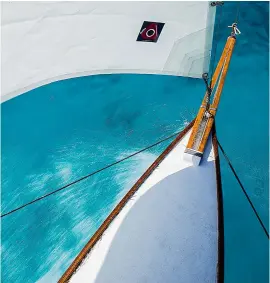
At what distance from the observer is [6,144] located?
2.93 metres

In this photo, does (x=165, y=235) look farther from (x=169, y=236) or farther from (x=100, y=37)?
(x=100, y=37)

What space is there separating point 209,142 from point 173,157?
32 cm

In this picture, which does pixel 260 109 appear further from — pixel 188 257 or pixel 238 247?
pixel 188 257

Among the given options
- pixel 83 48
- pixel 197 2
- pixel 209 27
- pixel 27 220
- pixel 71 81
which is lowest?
pixel 27 220

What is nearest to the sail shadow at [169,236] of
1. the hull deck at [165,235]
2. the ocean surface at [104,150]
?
the hull deck at [165,235]

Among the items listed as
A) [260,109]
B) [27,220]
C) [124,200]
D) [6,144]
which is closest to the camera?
[124,200]

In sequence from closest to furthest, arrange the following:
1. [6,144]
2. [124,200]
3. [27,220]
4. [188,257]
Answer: [188,257]
[124,200]
[27,220]
[6,144]

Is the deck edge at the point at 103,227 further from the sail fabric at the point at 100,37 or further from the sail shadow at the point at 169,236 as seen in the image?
the sail fabric at the point at 100,37

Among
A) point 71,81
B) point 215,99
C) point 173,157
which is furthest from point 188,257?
point 71,81

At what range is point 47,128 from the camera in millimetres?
3025

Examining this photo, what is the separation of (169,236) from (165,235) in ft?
0.09

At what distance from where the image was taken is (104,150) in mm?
2850

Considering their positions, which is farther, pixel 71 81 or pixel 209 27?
pixel 71 81

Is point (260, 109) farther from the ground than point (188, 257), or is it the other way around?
point (260, 109)
